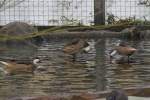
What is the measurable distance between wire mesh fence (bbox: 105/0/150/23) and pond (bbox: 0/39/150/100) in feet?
11.1

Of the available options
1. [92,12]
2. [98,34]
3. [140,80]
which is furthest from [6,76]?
[92,12]

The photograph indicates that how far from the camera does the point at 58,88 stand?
10.4 m

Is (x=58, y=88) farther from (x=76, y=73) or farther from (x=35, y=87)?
(x=76, y=73)

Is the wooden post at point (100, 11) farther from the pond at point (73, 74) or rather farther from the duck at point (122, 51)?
the duck at point (122, 51)

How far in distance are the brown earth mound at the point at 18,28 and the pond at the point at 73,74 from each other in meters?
1.10

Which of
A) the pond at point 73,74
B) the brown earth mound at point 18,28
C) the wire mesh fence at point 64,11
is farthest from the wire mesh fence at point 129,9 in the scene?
the pond at point 73,74

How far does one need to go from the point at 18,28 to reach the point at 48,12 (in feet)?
6.27

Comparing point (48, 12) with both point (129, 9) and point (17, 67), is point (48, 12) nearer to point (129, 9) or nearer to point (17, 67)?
point (129, 9)

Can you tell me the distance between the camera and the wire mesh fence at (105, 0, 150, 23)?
1948 centimetres

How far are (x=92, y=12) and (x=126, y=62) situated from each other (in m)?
5.59

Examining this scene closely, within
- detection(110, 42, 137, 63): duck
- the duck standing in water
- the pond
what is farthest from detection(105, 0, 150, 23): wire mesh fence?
the duck standing in water

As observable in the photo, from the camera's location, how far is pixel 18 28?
17891 millimetres

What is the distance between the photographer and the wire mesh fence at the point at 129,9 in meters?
19.5

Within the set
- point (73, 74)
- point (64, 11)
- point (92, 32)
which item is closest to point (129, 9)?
point (64, 11)
